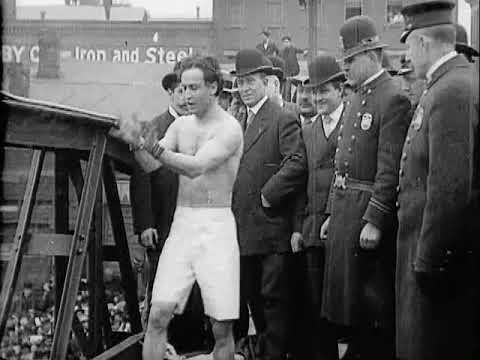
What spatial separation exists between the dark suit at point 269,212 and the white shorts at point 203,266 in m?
0.84

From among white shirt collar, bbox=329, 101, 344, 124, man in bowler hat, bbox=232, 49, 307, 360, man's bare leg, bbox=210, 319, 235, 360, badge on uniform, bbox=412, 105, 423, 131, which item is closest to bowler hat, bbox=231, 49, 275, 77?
man in bowler hat, bbox=232, 49, 307, 360

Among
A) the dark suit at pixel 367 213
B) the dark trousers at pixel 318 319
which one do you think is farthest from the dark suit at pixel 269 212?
the dark suit at pixel 367 213

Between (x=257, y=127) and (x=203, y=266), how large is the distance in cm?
141

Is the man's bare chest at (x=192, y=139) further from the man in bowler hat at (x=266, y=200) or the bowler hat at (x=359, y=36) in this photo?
the bowler hat at (x=359, y=36)

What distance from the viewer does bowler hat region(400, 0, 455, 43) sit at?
12.5ft

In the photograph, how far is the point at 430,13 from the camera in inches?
150

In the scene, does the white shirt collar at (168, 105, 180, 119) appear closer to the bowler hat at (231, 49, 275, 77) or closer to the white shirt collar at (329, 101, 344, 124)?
the bowler hat at (231, 49, 275, 77)

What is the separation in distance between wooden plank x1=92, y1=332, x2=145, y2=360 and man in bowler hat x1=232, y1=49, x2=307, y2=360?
0.84 meters

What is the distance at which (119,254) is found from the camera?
16.8 feet

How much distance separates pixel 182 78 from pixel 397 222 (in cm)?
144

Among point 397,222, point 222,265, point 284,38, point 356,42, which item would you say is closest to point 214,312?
point 222,265

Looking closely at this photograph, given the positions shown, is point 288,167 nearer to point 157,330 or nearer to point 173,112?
point 173,112

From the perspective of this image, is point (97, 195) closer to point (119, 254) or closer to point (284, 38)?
point (119, 254)

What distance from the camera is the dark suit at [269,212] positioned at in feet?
17.0
